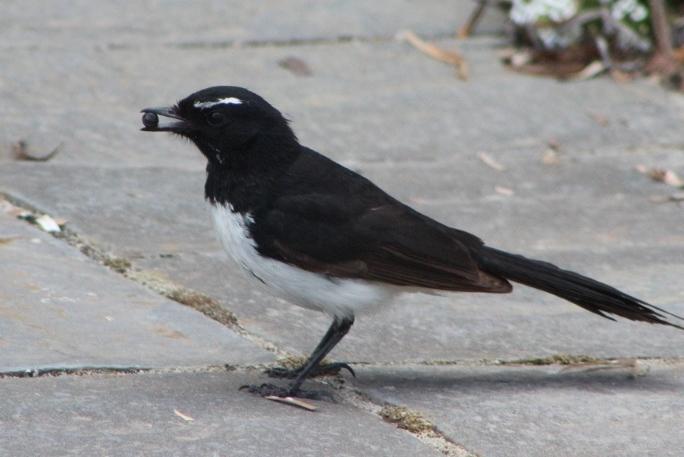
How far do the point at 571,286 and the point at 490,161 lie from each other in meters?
2.25

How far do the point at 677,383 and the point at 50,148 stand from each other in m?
2.99

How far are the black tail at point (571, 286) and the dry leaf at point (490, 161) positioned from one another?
2.08m

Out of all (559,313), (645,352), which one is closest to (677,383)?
(645,352)

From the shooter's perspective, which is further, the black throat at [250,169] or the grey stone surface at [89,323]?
the black throat at [250,169]

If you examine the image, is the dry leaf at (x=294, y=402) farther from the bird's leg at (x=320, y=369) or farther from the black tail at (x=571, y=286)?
the black tail at (x=571, y=286)

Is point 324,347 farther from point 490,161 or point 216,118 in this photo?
point 490,161

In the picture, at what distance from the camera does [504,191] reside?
6043 millimetres

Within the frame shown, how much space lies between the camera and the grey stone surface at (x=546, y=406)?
3465 millimetres

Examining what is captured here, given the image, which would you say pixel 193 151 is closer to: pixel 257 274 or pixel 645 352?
pixel 257 274

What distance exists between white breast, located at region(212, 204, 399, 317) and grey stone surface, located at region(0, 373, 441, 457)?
37cm

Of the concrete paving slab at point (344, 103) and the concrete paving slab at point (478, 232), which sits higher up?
the concrete paving slab at point (344, 103)

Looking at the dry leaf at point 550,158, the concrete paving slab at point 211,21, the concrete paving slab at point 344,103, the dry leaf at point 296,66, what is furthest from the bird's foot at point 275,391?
the concrete paving slab at point 211,21

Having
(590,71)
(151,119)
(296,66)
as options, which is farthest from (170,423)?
(590,71)

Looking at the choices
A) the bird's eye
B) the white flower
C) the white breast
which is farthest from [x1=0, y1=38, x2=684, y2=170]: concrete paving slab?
the white breast
